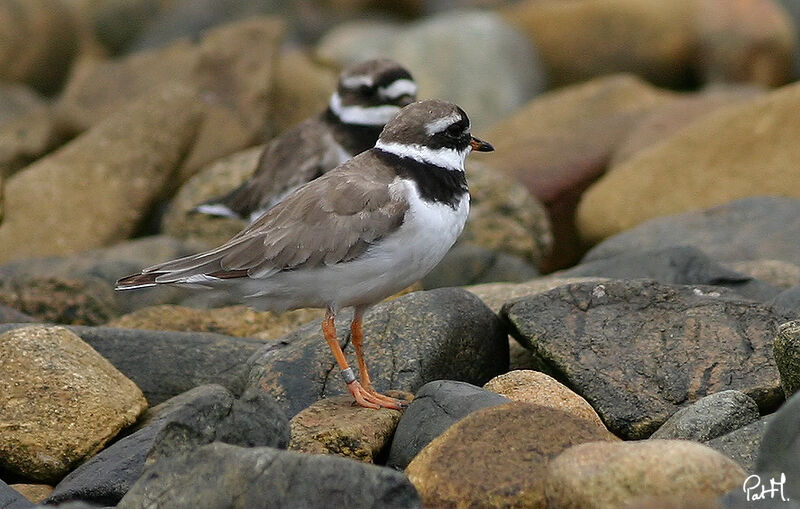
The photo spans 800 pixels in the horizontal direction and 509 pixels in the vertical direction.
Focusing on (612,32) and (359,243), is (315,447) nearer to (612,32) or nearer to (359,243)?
(359,243)

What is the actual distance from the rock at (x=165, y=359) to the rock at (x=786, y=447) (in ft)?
10.9

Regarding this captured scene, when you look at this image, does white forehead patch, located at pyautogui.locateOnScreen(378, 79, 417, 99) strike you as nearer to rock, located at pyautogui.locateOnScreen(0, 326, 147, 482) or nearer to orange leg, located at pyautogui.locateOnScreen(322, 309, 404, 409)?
orange leg, located at pyautogui.locateOnScreen(322, 309, 404, 409)

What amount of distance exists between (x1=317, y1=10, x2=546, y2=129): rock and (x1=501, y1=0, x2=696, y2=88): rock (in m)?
0.33

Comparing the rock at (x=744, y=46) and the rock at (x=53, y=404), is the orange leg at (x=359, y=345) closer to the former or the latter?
the rock at (x=53, y=404)

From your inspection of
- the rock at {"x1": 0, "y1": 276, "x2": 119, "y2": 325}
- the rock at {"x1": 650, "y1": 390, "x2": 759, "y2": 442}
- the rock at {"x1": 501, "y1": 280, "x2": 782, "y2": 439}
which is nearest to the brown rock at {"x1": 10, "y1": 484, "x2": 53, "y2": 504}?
the rock at {"x1": 501, "y1": 280, "x2": 782, "y2": 439}

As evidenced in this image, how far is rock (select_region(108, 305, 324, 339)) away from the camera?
8.23 metres

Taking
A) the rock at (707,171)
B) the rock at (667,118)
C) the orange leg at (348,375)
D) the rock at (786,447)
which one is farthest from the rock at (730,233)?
the rock at (786,447)

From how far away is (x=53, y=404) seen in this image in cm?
625

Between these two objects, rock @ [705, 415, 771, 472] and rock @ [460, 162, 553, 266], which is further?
rock @ [460, 162, 553, 266]

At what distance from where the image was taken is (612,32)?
55.5ft

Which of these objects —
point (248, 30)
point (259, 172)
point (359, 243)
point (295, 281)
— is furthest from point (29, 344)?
point (248, 30)

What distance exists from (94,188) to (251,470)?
7.64m

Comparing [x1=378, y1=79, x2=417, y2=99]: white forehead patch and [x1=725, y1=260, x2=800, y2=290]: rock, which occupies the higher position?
[x1=378, y1=79, x2=417, y2=99]: white forehead patch

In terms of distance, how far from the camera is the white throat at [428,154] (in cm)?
647
